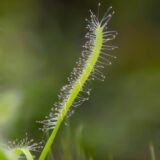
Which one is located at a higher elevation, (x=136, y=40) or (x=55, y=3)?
(x=55, y=3)

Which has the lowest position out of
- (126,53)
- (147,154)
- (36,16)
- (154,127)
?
(147,154)

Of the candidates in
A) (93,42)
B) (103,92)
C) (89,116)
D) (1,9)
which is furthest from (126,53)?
(93,42)

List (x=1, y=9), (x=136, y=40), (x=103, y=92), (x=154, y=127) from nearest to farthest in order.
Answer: (x=154, y=127) → (x=1, y=9) → (x=103, y=92) → (x=136, y=40)

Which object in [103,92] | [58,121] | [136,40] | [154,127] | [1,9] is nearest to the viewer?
[58,121]

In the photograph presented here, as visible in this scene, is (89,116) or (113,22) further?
(113,22)

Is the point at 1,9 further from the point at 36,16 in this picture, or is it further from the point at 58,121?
the point at 58,121

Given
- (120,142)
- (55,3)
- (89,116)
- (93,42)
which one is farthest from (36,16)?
(93,42)
